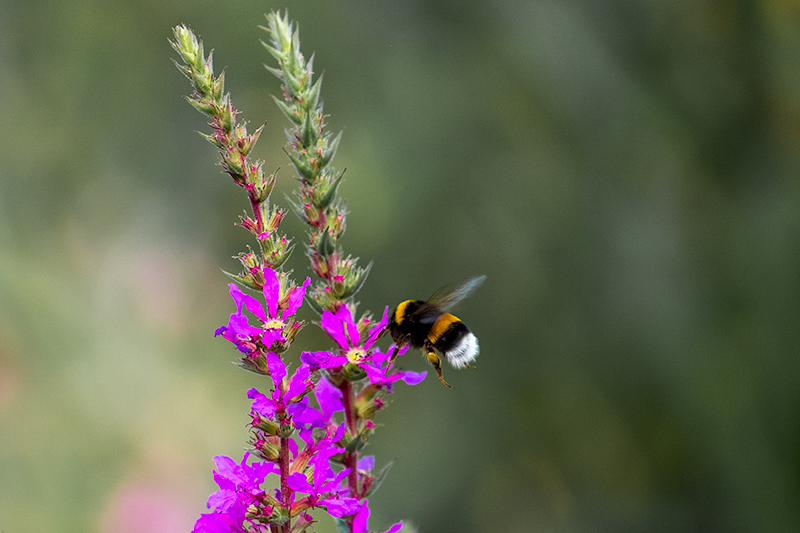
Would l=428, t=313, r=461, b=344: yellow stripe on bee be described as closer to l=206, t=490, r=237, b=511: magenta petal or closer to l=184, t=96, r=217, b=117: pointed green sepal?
l=206, t=490, r=237, b=511: magenta petal

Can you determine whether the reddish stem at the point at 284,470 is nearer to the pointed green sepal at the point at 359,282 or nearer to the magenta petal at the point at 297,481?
the magenta petal at the point at 297,481

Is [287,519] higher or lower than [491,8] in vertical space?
lower

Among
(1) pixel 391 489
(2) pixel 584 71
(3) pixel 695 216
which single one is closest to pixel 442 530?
(1) pixel 391 489

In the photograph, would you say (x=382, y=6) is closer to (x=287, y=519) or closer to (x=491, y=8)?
(x=491, y=8)

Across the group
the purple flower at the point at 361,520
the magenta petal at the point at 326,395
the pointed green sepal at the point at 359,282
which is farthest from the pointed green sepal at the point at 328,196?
the purple flower at the point at 361,520

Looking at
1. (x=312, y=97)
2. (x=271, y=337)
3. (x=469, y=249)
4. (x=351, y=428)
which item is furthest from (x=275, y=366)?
(x=469, y=249)

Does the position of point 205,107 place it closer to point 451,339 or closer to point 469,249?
point 451,339

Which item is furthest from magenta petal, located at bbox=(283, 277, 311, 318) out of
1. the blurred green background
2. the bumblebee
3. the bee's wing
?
the blurred green background
